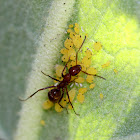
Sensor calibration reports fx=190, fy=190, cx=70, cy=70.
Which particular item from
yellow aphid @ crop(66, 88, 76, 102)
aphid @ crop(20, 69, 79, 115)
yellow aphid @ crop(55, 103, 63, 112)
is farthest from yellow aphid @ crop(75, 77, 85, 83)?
yellow aphid @ crop(55, 103, 63, 112)

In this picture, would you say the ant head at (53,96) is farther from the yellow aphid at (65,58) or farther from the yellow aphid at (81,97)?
the yellow aphid at (65,58)

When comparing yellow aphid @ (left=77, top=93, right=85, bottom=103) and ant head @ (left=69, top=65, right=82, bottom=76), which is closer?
yellow aphid @ (left=77, top=93, right=85, bottom=103)

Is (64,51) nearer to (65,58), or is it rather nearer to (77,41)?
(65,58)

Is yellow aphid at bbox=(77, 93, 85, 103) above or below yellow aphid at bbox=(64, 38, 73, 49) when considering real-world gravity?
below

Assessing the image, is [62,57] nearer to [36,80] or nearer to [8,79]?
[36,80]

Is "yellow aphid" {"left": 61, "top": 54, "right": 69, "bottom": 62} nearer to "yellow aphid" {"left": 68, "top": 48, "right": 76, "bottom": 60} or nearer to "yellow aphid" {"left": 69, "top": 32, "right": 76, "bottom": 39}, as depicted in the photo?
"yellow aphid" {"left": 68, "top": 48, "right": 76, "bottom": 60}

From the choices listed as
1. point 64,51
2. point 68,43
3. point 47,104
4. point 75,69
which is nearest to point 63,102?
point 47,104

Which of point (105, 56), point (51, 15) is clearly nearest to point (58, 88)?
point (105, 56)
